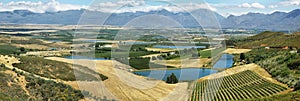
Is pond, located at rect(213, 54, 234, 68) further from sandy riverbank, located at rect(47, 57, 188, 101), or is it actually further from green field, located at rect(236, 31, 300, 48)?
sandy riverbank, located at rect(47, 57, 188, 101)

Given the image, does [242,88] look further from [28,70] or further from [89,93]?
[28,70]

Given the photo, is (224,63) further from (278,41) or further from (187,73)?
(278,41)

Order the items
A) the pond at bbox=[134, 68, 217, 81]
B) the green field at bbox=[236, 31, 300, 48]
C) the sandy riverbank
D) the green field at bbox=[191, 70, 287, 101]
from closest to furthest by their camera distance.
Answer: the sandy riverbank → the green field at bbox=[191, 70, 287, 101] → the pond at bbox=[134, 68, 217, 81] → the green field at bbox=[236, 31, 300, 48]

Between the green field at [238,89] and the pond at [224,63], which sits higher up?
the green field at [238,89]

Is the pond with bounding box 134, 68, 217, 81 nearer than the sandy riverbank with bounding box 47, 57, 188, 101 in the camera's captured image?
No

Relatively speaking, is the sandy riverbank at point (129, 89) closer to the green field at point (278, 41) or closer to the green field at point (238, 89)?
the green field at point (238, 89)

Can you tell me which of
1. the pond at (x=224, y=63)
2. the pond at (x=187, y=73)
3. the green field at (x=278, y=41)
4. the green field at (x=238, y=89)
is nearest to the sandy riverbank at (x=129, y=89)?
the green field at (x=238, y=89)

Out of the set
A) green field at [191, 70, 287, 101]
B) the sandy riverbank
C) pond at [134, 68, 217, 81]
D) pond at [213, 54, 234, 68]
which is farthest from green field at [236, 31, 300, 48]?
the sandy riverbank

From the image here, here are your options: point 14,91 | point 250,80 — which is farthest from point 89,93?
point 250,80
